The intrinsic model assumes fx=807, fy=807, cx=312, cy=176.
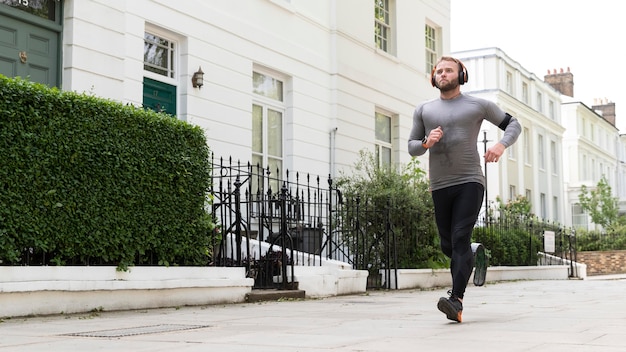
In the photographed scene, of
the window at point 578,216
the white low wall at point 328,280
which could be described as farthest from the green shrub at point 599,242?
the white low wall at point 328,280

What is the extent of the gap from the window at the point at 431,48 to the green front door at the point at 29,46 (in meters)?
13.2

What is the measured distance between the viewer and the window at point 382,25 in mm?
19203

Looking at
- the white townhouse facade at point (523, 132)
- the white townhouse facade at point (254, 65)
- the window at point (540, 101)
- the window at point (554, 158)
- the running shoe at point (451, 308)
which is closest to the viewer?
the running shoe at point (451, 308)

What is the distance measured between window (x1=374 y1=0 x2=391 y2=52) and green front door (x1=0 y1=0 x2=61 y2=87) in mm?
9971

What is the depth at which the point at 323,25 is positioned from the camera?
16.9 meters

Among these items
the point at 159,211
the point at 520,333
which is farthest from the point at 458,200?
the point at 159,211

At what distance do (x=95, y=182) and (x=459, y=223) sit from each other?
3545mm

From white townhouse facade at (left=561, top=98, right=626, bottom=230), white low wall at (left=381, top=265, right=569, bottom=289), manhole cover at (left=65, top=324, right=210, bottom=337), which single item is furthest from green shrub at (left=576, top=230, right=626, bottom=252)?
manhole cover at (left=65, top=324, right=210, bottom=337)

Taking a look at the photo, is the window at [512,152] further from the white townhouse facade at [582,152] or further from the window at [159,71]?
the window at [159,71]

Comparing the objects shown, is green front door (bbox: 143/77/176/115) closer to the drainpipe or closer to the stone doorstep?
the stone doorstep

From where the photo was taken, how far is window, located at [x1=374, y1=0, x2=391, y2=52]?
1920cm

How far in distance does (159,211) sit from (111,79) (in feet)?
11.2

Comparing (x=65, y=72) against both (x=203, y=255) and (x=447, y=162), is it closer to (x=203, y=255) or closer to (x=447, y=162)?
(x=203, y=255)

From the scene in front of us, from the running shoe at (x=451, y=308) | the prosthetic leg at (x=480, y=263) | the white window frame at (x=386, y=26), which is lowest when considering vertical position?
the running shoe at (x=451, y=308)
